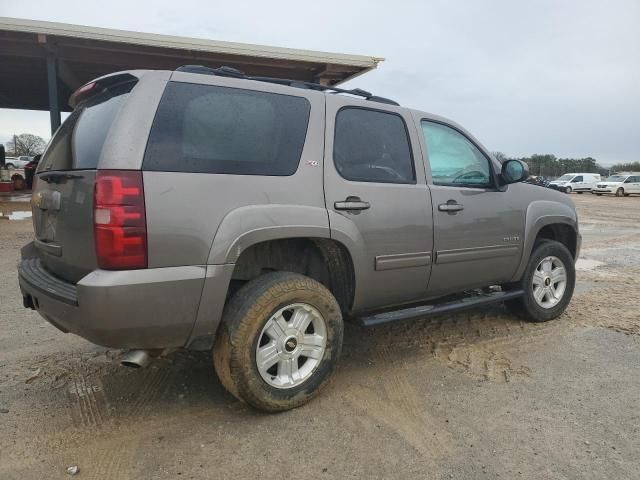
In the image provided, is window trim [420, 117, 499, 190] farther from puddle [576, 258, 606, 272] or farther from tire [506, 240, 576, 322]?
puddle [576, 258, 606, 272]

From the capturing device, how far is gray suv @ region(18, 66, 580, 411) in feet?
7.72

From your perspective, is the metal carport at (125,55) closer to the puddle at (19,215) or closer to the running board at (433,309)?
the puddle at (19,215)

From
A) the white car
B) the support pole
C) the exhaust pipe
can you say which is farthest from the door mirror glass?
the white car

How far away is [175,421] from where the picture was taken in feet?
9.08

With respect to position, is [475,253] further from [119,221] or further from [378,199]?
[119,221]

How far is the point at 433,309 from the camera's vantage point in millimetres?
3598

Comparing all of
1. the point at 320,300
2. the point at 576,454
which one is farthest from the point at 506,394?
the point at 320,300

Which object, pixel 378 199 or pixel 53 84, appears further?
Result: pixel 53 84

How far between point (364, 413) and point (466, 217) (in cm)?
173

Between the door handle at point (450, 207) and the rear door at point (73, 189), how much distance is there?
224cm

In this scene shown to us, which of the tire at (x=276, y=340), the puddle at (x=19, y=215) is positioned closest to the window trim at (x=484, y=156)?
the tire at (x=276, y=340)

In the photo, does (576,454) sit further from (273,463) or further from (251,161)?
(251,161)

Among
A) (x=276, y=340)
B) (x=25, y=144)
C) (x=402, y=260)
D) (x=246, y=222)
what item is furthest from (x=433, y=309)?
(x=25, y=144)

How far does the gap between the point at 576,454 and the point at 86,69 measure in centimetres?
1346
